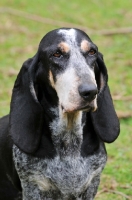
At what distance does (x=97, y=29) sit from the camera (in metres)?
15.8

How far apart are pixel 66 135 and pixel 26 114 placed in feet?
1.55

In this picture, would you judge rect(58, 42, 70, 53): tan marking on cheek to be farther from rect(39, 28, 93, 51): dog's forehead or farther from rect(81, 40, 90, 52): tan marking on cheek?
rect(81, 40, 90, 52): tan marking on cheek

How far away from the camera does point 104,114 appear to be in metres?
6.14

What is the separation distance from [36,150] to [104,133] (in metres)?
0.75

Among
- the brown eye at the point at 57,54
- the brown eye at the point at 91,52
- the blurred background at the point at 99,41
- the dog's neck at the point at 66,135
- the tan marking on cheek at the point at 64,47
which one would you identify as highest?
the tan marking on cheek at the point at 64,47

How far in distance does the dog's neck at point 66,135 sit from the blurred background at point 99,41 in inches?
66.8

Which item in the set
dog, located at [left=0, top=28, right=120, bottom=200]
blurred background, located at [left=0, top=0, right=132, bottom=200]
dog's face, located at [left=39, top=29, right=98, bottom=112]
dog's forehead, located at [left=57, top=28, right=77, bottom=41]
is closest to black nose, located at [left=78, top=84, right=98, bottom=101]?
dog's face, located at [left=39, top=29, right=98, bottom=112]

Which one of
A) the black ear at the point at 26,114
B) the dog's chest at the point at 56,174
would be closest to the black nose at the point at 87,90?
the black ear at the point at 26,114

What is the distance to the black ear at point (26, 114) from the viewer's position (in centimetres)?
579

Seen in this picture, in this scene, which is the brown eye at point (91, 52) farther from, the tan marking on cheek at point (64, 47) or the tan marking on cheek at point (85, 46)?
the tan marking on cheek at point (64, 47)

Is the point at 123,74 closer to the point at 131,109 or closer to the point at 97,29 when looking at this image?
the point at 131,109

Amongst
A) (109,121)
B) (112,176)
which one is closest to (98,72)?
(109,121)

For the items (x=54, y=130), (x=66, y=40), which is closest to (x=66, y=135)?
(x=54, y=130)

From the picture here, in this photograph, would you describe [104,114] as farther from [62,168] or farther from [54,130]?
[62,168]
